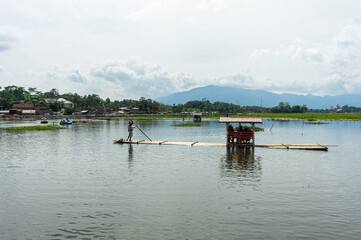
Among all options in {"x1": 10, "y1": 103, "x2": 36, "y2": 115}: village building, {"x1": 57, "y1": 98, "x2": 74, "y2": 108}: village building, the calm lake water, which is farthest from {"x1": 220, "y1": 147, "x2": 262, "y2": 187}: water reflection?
{"x1": 57, "y1": 98, "x2": 74, "y2": 108}: village building

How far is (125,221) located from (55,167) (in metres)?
14.0

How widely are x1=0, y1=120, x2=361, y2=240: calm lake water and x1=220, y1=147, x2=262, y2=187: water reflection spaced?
0.08 meters

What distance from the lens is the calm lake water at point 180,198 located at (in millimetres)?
11492

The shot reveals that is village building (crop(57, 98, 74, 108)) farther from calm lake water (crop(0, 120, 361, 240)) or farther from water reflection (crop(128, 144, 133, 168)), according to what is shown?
calm lake water (crop(0, 120, 361, 240))

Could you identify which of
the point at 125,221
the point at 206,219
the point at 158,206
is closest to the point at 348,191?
the point at 206,219

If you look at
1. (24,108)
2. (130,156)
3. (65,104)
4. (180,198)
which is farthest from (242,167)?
(65,104)

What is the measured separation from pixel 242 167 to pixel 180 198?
9947 mm

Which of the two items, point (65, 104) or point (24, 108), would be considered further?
point (65, 104)

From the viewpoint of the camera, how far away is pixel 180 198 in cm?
1541

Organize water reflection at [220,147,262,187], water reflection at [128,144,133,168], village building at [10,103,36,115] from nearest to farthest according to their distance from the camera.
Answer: water reflection at [220,147,262,187], water reflection at [128,144,133,168], village building at [10,103,36,115]

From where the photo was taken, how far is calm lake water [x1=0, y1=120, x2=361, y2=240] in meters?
11.5

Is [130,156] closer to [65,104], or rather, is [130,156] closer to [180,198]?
[180,198]

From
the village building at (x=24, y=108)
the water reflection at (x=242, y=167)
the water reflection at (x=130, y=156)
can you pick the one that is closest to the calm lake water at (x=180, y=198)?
the water reflection at (x=242, y=167)

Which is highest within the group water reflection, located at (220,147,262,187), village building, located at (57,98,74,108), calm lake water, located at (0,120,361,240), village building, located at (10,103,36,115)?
village building, located at (57,98,74,108)
